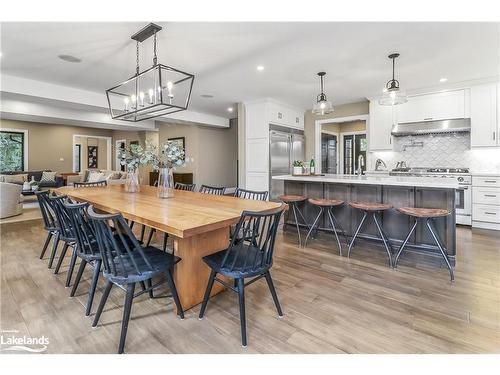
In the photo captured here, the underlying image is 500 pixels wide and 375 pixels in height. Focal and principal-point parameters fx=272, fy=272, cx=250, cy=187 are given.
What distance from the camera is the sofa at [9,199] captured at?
17.4ft

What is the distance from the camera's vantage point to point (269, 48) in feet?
10.7

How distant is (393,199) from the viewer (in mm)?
3383

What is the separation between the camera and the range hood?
465 cm

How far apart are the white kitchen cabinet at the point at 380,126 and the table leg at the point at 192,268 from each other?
4473mm

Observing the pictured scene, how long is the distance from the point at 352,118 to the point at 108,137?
10101 millimetres

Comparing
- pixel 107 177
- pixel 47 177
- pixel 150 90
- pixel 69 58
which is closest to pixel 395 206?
pixel 150 90

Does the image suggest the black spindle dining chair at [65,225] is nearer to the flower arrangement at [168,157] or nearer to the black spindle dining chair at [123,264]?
the black spindle dining chair at [123,264]

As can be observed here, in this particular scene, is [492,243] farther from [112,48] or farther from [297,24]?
[112,48]

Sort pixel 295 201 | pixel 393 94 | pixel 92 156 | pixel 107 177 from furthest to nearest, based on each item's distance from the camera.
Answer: pixel 92 156, pixel 107 177, pixel 295 201, pixel 393 94

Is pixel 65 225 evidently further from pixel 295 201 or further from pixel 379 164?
pixel 379 164

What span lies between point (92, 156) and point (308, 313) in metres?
12.4

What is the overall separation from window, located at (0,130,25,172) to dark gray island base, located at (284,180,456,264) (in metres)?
10.0

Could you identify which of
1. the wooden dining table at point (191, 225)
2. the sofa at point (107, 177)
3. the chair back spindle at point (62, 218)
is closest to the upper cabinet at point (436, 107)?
the wooden dining table at point (191, 225)
